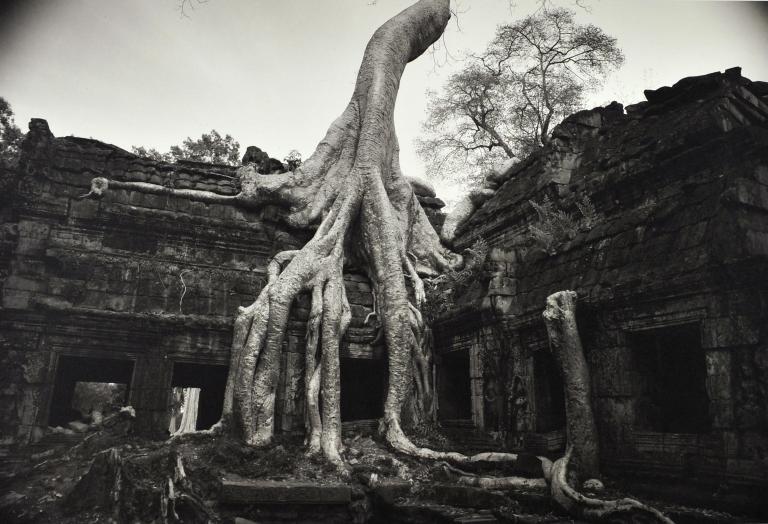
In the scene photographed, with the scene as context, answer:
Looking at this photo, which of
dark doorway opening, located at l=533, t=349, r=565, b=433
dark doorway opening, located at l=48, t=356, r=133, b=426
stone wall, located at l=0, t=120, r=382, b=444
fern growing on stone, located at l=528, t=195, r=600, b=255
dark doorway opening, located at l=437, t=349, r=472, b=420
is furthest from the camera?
dark doorway opening, located at l=48, t=356, r=133, b=426

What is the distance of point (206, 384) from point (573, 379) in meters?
6.88

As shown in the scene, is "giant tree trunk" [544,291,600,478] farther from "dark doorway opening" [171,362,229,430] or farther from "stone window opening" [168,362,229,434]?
"dark doorway opening" [171,362,229,430]

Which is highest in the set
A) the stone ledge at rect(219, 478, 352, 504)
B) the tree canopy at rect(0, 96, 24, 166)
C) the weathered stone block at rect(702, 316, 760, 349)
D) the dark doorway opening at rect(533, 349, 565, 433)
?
the tree canopy at rect(0, 96, 24, 166)

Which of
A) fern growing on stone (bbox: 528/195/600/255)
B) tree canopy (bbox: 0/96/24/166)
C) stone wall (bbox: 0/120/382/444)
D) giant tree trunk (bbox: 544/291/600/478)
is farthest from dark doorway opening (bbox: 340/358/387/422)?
tree canopy (bbox: 0/96/24/166)

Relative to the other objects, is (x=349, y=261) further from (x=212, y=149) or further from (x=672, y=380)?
(x=212, y=149)

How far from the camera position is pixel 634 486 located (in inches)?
168

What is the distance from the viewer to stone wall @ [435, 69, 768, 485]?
3861 millimetres

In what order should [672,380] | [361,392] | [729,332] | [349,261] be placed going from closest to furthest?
[729,332] < [672,380] < [361,392] < [349,261]

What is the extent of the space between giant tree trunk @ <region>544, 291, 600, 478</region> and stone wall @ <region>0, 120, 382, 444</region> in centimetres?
319

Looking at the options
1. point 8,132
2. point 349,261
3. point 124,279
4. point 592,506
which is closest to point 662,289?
point 592,506

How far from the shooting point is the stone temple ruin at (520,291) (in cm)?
409

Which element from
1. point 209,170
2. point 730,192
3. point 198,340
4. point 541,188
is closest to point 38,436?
point 198,340

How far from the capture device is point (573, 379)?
4793mm

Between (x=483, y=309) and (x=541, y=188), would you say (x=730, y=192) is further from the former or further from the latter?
(x=541, y=188)
